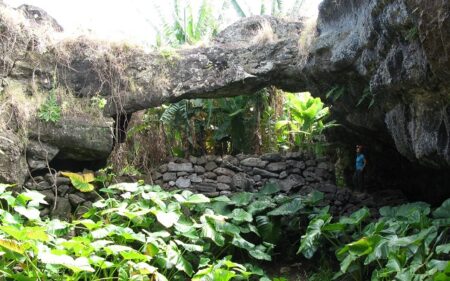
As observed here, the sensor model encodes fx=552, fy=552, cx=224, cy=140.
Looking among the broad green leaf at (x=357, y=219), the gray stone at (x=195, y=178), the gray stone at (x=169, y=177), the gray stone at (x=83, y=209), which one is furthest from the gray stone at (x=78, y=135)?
the broad green leaf at (x=357, y=219)

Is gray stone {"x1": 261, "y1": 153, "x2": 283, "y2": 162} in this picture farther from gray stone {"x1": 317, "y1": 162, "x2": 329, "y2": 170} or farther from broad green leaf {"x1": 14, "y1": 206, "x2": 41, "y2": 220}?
broad green leaf {"x1": 14, "y1": 206, "x2": 41, "y2": 220}

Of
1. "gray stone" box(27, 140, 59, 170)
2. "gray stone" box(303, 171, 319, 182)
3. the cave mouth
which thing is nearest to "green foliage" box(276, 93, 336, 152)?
"gray stone" box(303, 171, 319, 182)

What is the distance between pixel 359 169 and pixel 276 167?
144cm

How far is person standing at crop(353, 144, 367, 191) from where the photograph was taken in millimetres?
9320

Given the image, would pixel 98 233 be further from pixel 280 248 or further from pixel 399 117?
pixel 399 117

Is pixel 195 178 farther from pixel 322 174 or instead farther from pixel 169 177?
pixel 322 174

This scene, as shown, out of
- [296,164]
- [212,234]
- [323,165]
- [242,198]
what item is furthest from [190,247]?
[323,165]

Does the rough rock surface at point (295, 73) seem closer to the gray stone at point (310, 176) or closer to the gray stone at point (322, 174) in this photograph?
the gray stone at point (322, 174)

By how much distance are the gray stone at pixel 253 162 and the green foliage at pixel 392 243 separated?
2.01 metres

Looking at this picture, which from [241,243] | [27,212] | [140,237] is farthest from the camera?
[241,243]

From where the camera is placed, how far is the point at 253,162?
30.6 feet

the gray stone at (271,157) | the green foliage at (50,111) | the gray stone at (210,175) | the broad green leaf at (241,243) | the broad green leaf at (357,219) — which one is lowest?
the broad green leaf at (241,243)

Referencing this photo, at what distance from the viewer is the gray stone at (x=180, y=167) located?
29.1ft

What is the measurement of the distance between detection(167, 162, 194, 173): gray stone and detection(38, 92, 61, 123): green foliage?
2.09 m
